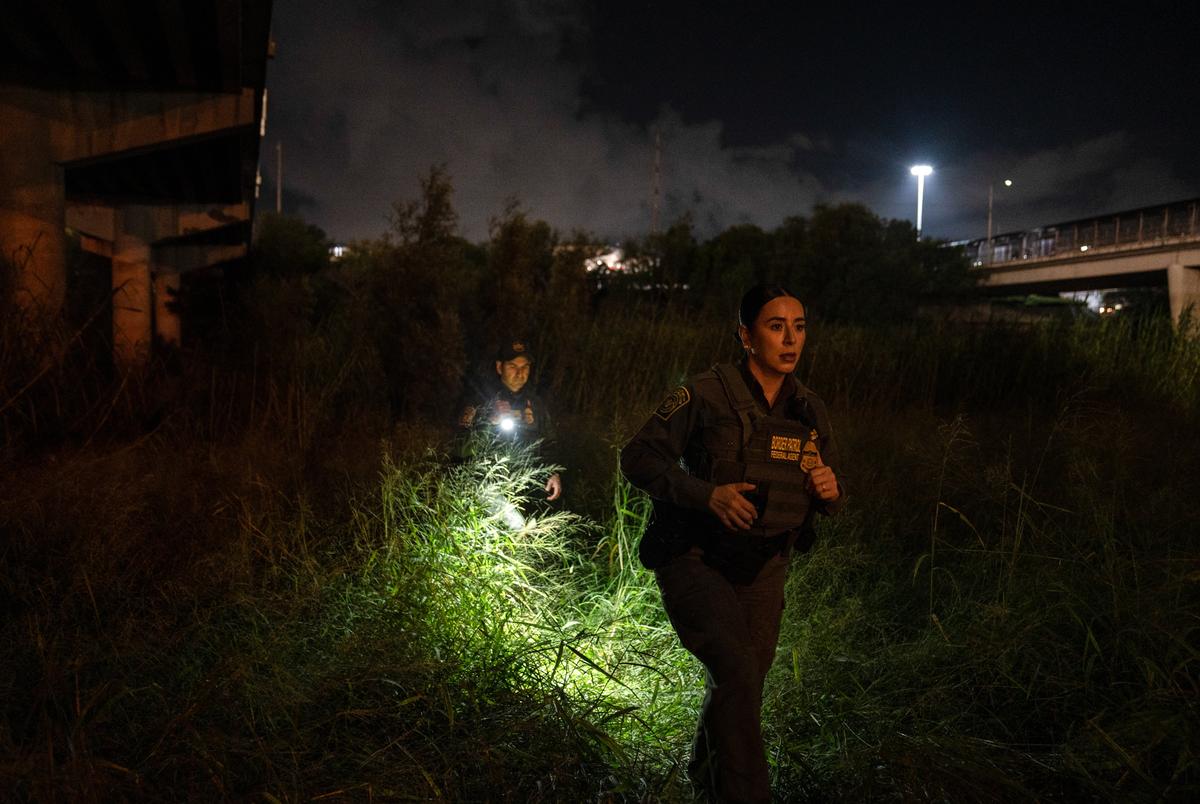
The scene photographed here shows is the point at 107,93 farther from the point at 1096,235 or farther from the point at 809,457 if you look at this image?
the point at 1096,235

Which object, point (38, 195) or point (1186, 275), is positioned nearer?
point (38, 195)

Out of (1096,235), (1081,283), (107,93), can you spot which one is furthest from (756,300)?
(1081,283)

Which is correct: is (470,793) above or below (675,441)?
below

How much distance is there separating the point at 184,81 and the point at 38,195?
2185mm

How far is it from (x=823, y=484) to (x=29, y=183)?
10.4m

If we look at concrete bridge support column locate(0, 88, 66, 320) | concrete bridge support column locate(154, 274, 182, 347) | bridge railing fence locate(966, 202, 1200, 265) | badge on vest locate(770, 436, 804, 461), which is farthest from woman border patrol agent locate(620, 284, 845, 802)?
bridge railing fence locate(966, 202, 1200, 265)


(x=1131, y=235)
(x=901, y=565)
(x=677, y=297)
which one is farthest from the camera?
(x=1131, y=235)

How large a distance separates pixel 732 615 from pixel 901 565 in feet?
6.93

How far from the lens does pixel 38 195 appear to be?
30.4 feet

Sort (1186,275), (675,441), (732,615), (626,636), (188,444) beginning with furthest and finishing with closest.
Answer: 1. (1186,275)
2. (188,444)
3. (626,636)
4. (675,441)
5. (732,615)

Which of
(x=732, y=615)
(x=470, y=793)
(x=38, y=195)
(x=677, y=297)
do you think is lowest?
(x=470, y=793)

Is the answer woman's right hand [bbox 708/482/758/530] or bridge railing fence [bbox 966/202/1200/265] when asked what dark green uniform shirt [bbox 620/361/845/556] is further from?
bridge railing fence [bbox 966/202/1200/265]

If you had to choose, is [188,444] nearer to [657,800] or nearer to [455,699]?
[455,699]

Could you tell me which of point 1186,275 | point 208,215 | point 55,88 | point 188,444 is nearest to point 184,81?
point 55,88
